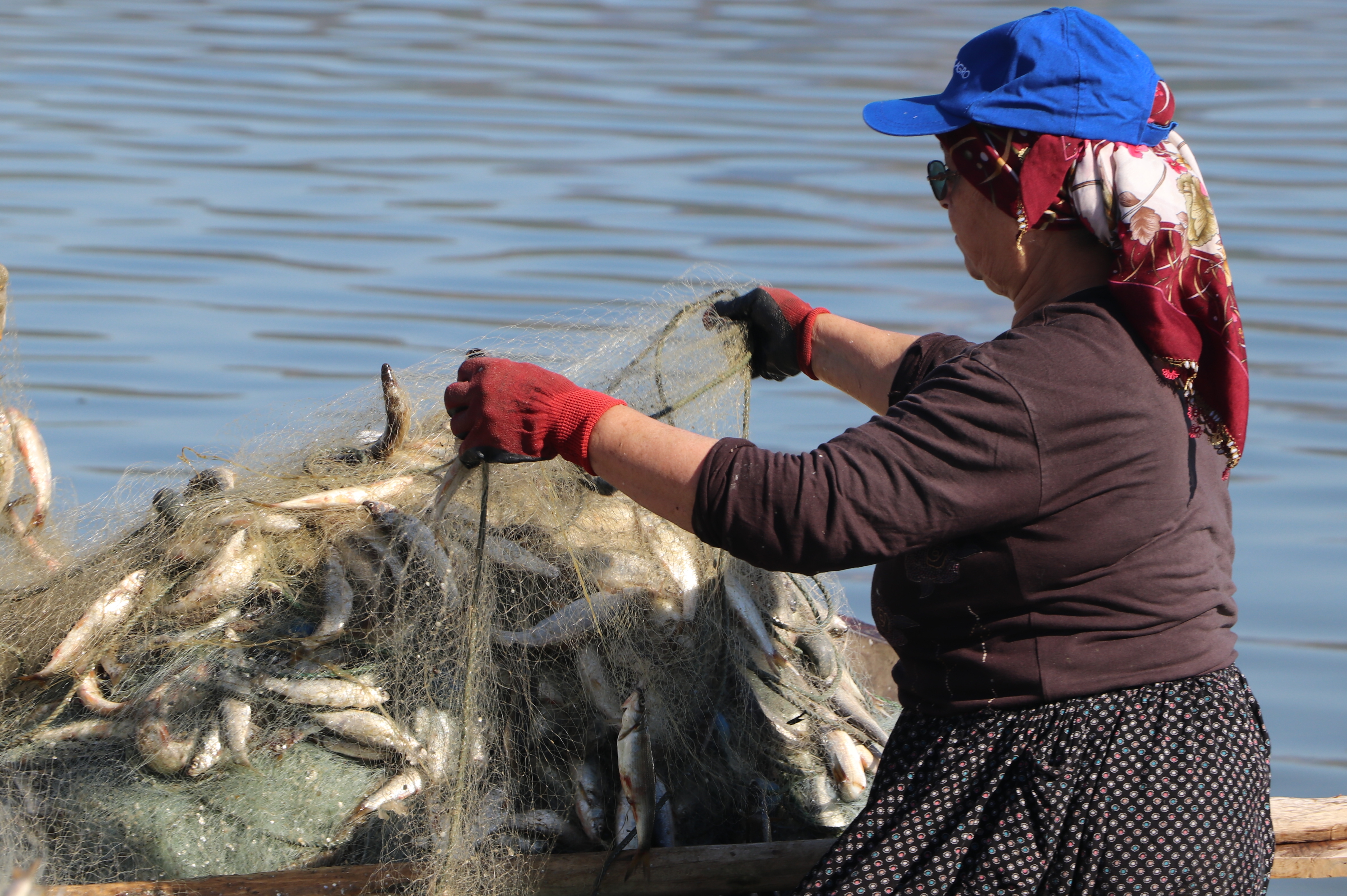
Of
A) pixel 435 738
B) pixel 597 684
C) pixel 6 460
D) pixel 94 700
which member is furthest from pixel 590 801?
pixel 6 460

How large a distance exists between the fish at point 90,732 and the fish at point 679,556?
122 centimetres

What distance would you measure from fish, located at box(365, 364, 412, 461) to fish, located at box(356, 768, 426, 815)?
2.57 ft

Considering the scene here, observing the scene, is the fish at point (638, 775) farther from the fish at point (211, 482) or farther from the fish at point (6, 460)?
the fish at point (6, 460)

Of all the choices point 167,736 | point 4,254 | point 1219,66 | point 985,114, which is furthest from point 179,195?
point 1219,66

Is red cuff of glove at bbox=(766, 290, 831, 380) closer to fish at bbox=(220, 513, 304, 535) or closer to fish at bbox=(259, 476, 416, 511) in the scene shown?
fish at bbox=(259, 476, 416, 511)

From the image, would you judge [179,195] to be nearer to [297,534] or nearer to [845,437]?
[297,534]

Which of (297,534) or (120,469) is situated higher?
(297,534)

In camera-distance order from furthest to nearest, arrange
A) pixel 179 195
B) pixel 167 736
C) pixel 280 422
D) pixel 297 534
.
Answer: pixel 179 195, pixel 280 422, pixel 297 534, pixel 167 736

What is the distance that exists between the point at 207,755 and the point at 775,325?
63.1 inches

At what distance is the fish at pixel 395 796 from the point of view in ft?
9.23

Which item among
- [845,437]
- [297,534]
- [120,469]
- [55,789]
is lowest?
[120,469]

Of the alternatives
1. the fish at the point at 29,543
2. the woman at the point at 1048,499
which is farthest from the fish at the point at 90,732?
the woman at the point at 1048,499

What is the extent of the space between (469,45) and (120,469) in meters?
16.0

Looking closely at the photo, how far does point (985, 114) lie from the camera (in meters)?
2.23
